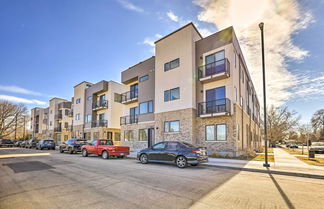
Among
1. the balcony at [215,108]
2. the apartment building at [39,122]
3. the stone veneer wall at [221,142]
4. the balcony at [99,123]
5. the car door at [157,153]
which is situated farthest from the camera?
the apartment building at [39,122]

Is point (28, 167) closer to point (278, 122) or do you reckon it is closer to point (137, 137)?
point (137, 137)

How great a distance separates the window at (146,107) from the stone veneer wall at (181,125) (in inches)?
94.5

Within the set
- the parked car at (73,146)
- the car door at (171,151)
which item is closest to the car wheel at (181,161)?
the car door at (171,151)

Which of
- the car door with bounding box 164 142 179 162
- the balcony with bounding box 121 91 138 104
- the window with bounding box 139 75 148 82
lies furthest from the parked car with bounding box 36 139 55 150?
the car door with bounding box 164 142 179 162

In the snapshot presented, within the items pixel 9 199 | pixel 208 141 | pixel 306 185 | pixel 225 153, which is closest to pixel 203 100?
pixel 208 141

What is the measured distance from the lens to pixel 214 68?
17.0 meters

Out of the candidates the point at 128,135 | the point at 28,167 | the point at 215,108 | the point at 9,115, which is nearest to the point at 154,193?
the point at 28,167

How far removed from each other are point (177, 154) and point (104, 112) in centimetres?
2436

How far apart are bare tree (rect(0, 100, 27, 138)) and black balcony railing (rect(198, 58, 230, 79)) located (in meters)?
57.2

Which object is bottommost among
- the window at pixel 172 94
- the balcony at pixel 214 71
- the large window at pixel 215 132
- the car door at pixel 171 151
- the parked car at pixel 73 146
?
the parked car at pixel 73 146

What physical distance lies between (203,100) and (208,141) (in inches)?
154

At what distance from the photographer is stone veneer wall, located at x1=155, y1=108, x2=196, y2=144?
17297mm

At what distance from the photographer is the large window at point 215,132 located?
1609 cm

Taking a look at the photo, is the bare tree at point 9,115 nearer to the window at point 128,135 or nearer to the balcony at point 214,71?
the window at point 128,135
